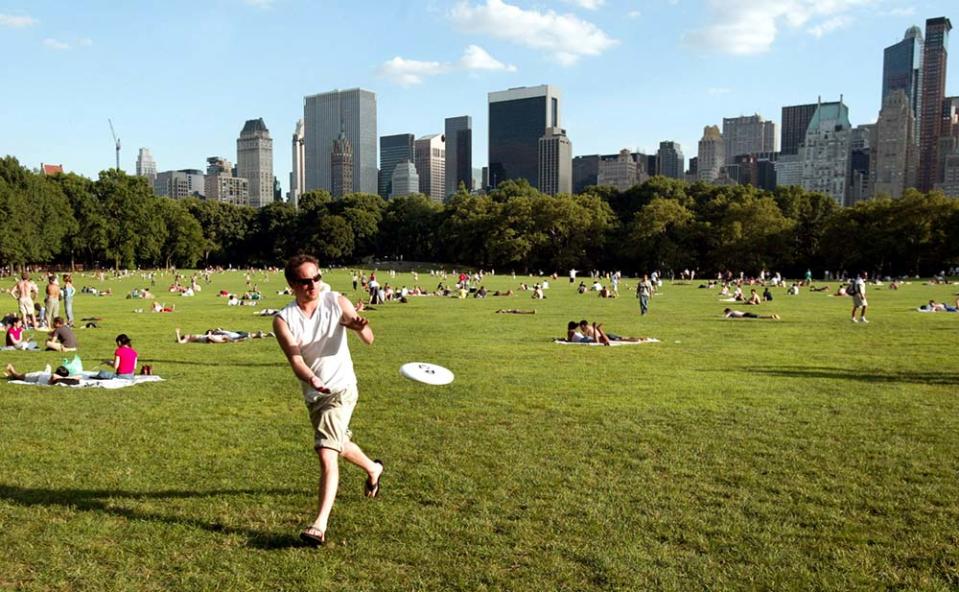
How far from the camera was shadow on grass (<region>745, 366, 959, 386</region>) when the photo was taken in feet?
41.2

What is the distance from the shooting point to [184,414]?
32.4 ft

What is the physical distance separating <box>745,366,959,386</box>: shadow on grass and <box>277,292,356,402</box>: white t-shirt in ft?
32.2

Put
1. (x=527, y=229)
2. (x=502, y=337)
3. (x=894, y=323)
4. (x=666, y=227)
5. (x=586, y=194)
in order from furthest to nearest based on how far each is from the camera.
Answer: (x=586, y=194), (x=527, y=229), (x=666, y=227), (x=894, y=323), (x=502, y=337)

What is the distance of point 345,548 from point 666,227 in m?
86.3

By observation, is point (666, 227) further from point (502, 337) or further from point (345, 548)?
point (345, 548)

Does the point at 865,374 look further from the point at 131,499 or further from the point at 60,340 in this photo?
the point at 60,340

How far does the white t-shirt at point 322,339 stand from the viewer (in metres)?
5.51

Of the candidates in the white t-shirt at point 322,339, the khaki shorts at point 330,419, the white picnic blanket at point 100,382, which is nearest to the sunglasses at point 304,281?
the white t-shirt at point 322,339

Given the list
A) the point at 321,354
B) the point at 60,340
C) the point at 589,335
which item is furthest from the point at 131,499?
the point at 589,335

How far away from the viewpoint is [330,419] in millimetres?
5539

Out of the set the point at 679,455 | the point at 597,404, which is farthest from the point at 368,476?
the point at 597,404

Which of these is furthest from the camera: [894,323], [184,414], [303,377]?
[894,323]

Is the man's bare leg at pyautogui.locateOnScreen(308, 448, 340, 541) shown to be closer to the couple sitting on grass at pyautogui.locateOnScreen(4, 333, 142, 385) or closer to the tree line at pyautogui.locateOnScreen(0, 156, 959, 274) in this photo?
the couple sitting on grass at pyautogui.locateOnScreen(4, 333, 142, 385)

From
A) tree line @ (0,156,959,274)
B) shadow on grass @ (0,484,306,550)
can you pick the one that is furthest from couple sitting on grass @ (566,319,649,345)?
tree line @ (0,156,959,274)
